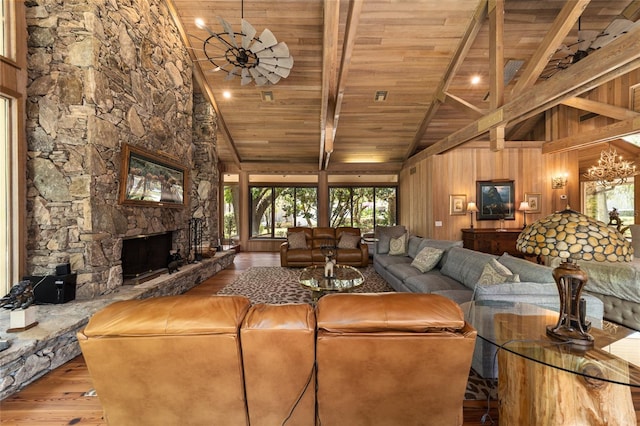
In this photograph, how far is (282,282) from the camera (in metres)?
4.91

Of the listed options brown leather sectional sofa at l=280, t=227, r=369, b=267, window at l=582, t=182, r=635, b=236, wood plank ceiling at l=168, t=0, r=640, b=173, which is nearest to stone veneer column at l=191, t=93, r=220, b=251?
wood plank ceiling at l=168, t=0, r=640, b=173

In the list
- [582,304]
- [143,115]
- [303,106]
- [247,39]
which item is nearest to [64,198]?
[143,115]

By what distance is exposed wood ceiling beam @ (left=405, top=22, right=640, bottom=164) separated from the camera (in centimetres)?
267

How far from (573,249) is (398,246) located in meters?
4.12

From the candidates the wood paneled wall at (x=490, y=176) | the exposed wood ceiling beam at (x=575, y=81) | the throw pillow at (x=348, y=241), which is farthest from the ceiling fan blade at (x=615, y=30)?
the throw pillow at (x=348, y=241)

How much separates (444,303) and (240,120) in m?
7.03

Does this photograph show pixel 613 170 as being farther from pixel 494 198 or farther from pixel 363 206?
pixel 363 206

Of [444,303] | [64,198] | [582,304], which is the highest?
[64,198]

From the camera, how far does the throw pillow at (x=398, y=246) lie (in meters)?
5.30

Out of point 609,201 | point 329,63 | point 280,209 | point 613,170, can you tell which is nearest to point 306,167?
point 280,209

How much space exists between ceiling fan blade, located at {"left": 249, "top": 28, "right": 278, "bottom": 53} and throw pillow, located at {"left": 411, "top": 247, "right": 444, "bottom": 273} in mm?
3705

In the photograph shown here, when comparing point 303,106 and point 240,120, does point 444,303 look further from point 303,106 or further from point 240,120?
point 240,120

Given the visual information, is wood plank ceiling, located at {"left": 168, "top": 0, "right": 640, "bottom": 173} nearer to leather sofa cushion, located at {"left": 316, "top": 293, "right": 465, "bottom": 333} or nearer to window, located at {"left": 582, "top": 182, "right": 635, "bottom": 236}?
window, located at {"left": 582, "top": 182, "right": 635, "bottom": 236}

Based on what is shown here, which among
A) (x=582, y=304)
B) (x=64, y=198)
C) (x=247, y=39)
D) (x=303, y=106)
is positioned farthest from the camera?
(x=303, y=106)
